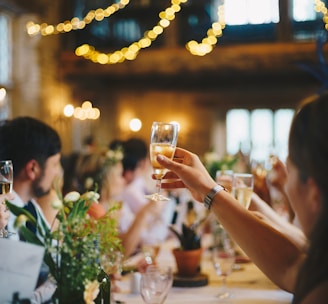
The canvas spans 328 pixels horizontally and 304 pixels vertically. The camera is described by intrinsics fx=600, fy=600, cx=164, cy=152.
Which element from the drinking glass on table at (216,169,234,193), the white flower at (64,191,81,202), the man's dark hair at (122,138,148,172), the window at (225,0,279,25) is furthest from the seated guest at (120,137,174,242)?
the window at (225,0,279,25)

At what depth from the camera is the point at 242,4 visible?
30.7 ft

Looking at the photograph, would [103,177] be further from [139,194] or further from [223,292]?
[223,292]

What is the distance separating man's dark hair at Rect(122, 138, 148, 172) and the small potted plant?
102 inches

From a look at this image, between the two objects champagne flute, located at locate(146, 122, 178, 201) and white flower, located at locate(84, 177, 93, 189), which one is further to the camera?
white flower, located at locate(84, 177, 93, 189)

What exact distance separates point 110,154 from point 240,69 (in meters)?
4.79

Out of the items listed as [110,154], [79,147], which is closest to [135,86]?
[79,147]

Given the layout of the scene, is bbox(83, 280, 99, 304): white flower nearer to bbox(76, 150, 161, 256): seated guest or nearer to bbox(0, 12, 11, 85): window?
bbox(76, 150, 161, 256): seated guest

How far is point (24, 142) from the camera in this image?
2533mm

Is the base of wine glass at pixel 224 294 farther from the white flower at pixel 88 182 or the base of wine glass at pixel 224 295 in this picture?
the white flower at pixel 88 182

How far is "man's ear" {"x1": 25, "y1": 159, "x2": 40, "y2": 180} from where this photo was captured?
255 cm

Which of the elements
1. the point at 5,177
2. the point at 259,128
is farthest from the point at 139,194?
the point at 259,128

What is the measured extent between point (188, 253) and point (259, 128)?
7.89m

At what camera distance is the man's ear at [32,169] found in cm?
255

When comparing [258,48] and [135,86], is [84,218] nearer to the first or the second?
[258,48]
